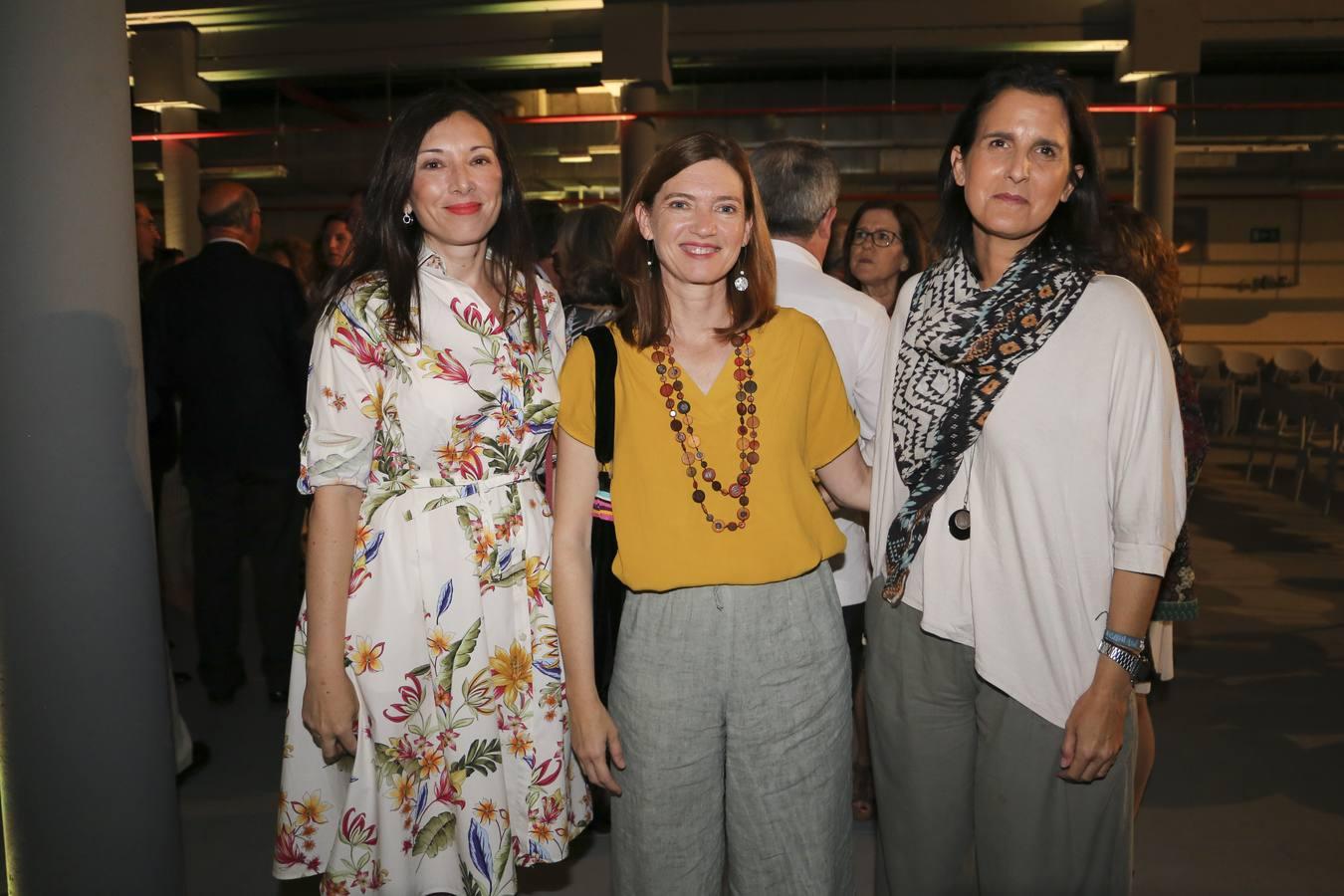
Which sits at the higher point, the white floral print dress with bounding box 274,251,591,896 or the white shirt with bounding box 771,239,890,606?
the white shirt with bounding box 771,239,890,606

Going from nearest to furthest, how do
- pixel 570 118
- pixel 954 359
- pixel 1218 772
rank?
pixel 954 359 < pixel 1218 772 < pixel 570 118

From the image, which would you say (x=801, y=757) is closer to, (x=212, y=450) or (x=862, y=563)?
(x=862, y=563)

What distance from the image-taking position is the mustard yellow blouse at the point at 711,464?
1775 millimetres

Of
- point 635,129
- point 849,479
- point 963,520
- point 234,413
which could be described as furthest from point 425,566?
point 635,129

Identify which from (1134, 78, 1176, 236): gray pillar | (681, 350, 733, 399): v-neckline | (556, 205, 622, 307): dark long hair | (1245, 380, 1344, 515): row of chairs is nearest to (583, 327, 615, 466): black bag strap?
(681, 350, 733, 399): v-neckline

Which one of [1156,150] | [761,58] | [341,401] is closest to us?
[341,401]

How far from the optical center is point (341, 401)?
1882 mm

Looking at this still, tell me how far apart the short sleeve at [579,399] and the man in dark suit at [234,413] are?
253 cm

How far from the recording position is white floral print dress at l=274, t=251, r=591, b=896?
75.2 inches

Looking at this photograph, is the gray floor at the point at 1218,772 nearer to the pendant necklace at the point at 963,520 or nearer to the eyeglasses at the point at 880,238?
the pendant necklace at the point at 963,520

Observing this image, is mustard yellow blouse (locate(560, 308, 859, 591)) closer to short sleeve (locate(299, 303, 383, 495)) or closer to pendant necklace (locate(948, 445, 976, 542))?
pendant necklace (locate(948, 445, 976, 542))

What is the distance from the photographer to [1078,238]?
1.80 m

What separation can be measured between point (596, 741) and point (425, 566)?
1.49 feet

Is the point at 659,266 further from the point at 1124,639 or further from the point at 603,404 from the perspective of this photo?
the point at 1124,639
